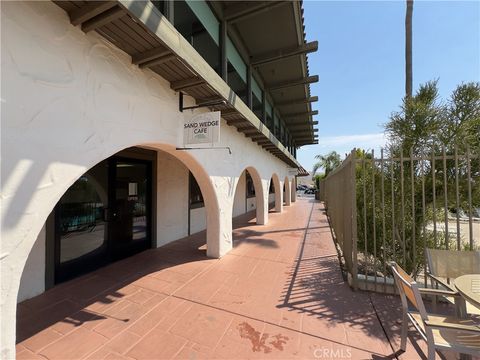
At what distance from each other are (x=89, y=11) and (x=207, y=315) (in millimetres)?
3664

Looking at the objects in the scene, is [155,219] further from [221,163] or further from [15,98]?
[15,98]

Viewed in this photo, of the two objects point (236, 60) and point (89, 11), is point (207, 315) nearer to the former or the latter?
point (89, 11)

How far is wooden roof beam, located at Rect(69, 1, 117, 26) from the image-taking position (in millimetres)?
2125

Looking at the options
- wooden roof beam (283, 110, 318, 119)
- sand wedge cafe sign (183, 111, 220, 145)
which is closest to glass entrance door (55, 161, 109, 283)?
sand wedge cafe sign (183, 111, 220, 145)

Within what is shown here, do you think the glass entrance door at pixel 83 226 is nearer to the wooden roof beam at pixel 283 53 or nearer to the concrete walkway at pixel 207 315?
the concrete walkway at pixel 207 315

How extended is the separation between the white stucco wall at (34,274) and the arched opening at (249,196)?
6.43 m

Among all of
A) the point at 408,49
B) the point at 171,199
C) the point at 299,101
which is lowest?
the point at 171,199

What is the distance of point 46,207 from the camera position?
2092 mm

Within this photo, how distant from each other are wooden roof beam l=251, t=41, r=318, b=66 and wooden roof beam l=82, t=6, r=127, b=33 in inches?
207

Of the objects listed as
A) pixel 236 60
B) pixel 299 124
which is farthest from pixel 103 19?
pixel 299 124

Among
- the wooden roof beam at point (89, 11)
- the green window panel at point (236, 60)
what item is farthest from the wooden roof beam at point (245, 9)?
the wooden roof beam at point (89, 11)

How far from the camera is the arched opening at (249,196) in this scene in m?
9.69

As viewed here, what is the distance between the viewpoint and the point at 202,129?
3.90 m

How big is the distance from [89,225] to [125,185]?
117 cm
